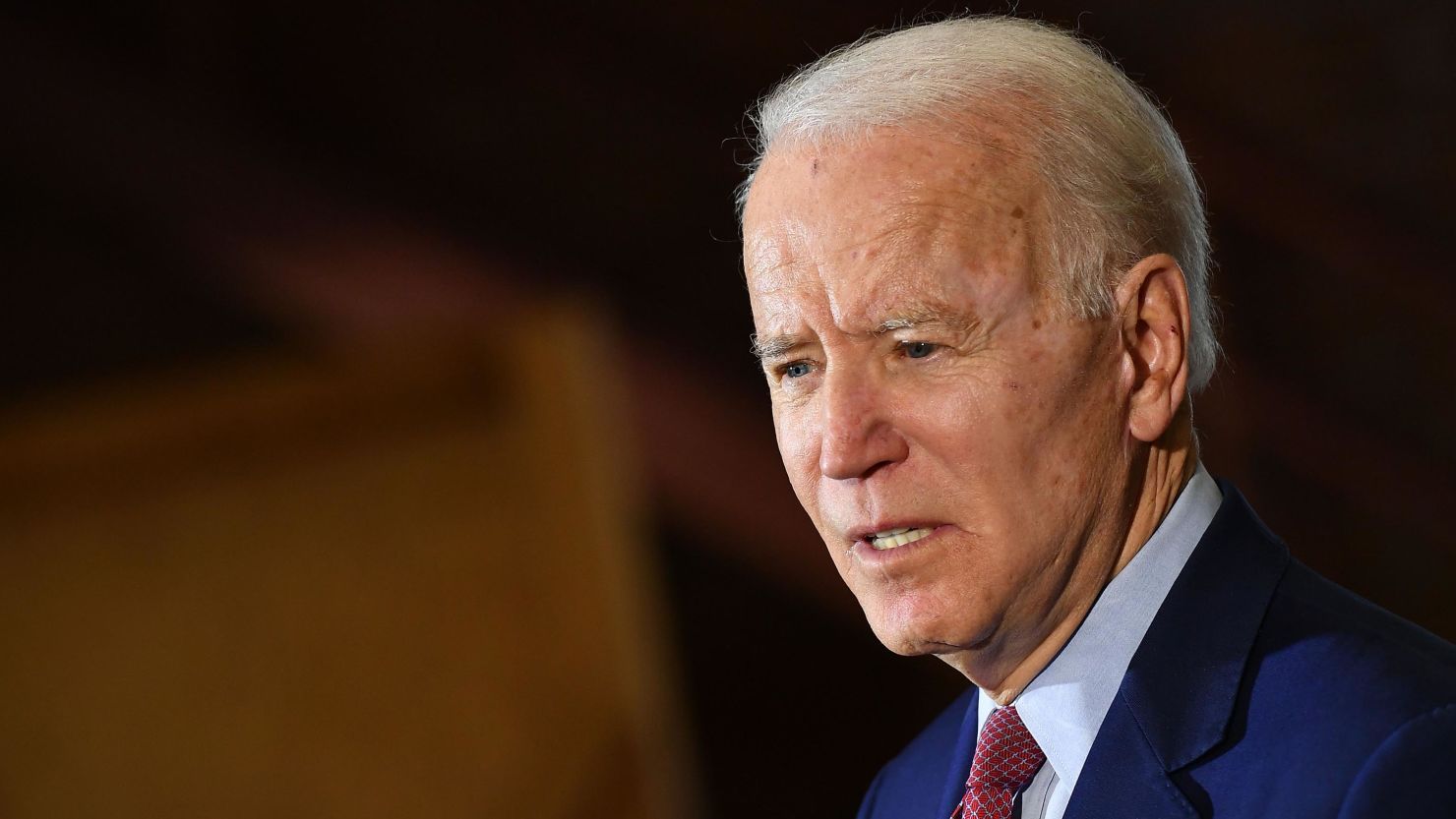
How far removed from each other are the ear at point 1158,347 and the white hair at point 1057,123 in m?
0.02

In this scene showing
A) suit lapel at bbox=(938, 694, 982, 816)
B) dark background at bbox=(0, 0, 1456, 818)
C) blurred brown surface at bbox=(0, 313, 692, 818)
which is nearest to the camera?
suit lapel at bbox=(938, 694, 982, 816)

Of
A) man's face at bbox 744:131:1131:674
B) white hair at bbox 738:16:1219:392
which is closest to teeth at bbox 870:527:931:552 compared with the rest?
man's face at bbox 744:131:1131:674

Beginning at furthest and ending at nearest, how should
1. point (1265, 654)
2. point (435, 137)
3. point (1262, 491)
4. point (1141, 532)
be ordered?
point (435, 137), point (1262, 491), point (1141, 532), point (1265, 654)

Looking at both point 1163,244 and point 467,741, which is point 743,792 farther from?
point 1163,244

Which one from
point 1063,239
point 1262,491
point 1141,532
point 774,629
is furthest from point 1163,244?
point 774,629

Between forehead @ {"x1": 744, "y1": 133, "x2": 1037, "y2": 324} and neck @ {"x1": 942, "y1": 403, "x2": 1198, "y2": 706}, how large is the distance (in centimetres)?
24

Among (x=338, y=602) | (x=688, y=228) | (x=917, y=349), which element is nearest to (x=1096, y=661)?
(x=917, y=349)

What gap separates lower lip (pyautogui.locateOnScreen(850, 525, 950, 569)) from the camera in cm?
124

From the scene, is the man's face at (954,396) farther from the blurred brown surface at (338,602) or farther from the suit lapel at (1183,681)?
the blurred brown surface at (338,602)

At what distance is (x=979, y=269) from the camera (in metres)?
1.21

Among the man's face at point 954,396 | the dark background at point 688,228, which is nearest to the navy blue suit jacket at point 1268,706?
the man's face at point 954,396

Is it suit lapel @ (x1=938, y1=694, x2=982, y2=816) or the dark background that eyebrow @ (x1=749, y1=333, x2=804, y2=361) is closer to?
suit lapel @ (x1=938, y1=694, x2=982, y2=816)

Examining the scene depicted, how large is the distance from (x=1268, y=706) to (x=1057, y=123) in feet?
1.74

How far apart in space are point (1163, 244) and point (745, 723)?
99.7 inches
